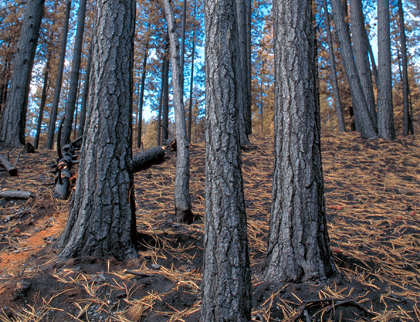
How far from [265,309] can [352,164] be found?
501 centimetres

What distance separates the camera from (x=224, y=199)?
64.6 inches

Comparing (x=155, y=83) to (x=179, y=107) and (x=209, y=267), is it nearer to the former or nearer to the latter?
(x=179, y=107)

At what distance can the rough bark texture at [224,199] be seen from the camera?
1.62 meters

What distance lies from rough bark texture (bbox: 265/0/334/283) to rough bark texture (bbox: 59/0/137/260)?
56.3 inches

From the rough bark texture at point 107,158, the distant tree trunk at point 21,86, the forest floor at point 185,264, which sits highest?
the distant tree trunk at point 21,86

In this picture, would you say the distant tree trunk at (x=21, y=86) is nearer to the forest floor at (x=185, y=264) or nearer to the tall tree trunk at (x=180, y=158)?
the forest floor at (x=185, y=264)

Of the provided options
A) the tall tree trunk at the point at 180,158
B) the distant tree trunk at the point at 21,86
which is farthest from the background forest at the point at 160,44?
the tall tree trunk at the point at 180,158

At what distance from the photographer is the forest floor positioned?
1.92 m

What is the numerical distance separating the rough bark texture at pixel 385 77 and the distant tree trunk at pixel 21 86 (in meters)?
9.28

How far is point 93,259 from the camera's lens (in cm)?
244

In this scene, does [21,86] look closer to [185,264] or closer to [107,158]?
[107,158]

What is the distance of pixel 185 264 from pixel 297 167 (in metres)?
1.42

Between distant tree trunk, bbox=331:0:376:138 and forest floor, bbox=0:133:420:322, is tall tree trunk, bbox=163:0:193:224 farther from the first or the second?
distant tree trunk, bbox=331:0:376:138

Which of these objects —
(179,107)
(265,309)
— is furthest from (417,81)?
(265,309)
